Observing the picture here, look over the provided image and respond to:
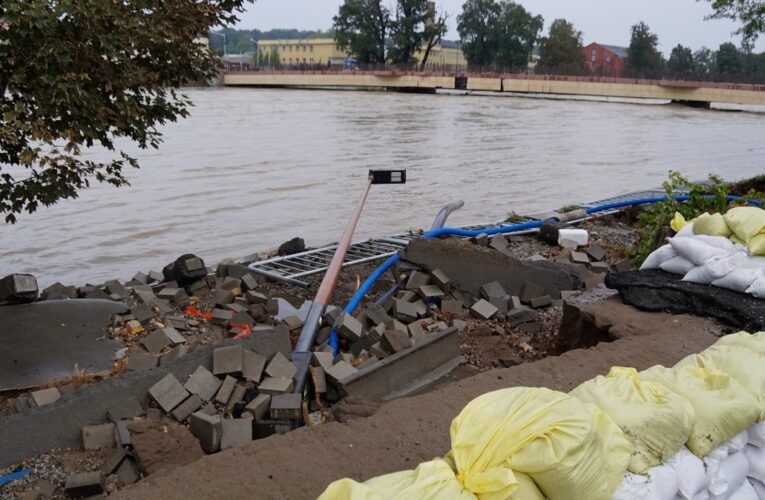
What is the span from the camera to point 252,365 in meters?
4.61

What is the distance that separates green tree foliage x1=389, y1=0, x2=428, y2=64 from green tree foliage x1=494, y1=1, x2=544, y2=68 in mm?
9912

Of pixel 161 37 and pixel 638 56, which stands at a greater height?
pixel 638 56

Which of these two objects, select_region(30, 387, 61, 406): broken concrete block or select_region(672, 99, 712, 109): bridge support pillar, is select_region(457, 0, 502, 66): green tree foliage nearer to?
select_region(672, 99, 712, 109): bridge support pillar

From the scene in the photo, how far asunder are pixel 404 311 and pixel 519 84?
2337 inches

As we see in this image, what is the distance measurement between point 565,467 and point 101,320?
4.97m

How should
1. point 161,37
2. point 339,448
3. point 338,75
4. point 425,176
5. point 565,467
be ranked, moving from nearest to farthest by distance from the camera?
point 565,467, point 339,448, point 161,37, point 425,176, point 338,75

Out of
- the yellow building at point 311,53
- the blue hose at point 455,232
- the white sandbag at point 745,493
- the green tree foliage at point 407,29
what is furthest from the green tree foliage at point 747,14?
the yellow building at point 311,53

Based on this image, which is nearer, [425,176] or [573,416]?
[573,416]

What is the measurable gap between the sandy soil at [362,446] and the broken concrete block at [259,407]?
0.74 m

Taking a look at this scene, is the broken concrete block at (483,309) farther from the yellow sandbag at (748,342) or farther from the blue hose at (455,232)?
the yellow sandbag at (748,342)

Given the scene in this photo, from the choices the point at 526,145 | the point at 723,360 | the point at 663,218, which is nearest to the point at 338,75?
the point at 526,145

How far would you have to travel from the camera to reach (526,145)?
84.5 feet

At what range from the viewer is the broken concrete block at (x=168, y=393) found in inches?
165

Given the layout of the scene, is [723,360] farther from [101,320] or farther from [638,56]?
[638,56]
